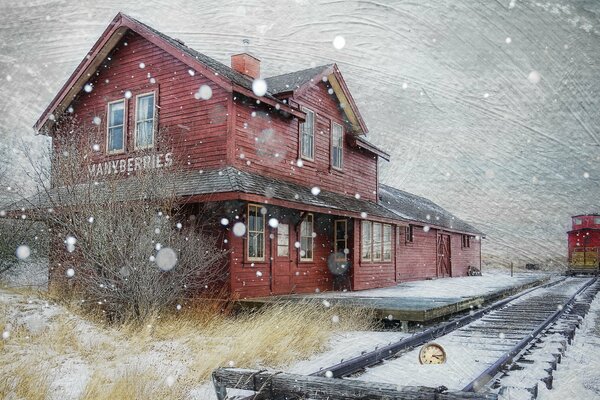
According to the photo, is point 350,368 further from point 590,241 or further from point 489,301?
point 590,241

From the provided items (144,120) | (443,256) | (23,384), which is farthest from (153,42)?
(443,256)

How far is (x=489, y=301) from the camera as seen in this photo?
1728 centimetres

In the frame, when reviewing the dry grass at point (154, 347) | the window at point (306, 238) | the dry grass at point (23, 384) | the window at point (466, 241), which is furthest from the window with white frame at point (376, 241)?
the window at point (466, 241)

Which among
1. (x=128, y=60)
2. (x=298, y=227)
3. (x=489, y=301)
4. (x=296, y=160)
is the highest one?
(x=128, y=60)

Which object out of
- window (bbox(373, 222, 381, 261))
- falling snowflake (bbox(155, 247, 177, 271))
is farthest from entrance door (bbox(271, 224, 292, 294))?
window (bbox(373, 222, 381, 261))

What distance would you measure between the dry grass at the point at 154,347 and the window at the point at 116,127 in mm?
5367

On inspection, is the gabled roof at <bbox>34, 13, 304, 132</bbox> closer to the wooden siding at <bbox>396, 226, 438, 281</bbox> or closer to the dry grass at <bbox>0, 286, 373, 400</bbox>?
the dry grass at <bbox>0, 286, 373, 400</bbox>

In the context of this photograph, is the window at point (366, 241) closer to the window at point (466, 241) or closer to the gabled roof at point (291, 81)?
the gabled roof at point (291, 81)

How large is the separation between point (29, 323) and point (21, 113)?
341 ft

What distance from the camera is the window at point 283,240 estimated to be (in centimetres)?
1474

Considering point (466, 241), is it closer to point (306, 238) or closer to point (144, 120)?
point (306, 238)

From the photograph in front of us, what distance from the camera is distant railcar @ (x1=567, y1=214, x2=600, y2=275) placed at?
1510 inches

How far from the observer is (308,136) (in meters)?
16.9

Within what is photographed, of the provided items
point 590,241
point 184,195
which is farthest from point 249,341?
point 590,241
